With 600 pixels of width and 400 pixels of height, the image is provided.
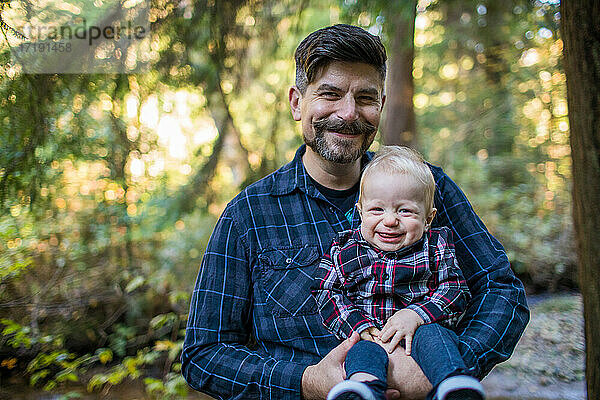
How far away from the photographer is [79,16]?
3424mm

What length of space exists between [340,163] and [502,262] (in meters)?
0.76

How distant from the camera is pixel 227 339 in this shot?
1.88m

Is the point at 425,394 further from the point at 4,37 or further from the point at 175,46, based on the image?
the point at 175,46

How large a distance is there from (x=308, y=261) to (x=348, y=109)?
642 millimetres

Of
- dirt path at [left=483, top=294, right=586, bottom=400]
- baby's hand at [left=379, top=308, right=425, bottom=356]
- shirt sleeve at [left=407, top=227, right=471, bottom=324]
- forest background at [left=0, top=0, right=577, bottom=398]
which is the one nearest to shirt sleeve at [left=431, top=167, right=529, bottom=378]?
shirt sleeve at [left=407, top=227, right=471, bottom=324]

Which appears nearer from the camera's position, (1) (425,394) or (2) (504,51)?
(1) (425,394)

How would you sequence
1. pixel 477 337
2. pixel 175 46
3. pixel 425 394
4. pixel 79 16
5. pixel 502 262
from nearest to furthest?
pixel 425 394 < pixel 477 337 < pixel 502 262 < pixel 79 16 < pixel 175 46

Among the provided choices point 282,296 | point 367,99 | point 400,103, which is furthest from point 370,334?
point 400,103

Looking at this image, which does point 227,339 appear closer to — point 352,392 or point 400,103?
point 352,392

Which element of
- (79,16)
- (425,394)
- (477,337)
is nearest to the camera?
(425,394)

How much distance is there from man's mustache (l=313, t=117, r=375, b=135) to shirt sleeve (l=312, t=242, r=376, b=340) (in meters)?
0.49

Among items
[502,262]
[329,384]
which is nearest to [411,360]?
[329,384]

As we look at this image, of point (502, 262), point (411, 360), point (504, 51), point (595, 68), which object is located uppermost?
point (504, 51)

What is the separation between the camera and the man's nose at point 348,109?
6.59ft
